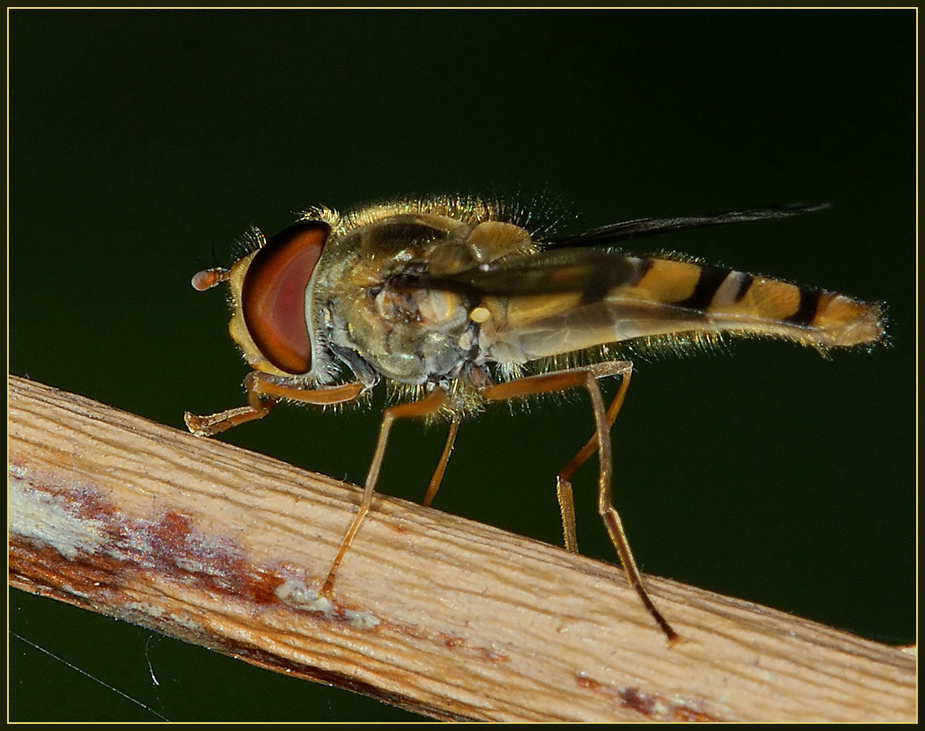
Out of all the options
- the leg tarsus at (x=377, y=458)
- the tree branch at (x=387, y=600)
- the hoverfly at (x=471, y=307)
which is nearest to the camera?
the tree branch at (x=387, y=600)

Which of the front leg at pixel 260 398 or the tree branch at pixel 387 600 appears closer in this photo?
the tree branch at pixel 387 600

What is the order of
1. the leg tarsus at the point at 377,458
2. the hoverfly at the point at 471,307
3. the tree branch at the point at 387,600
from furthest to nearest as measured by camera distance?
the hoverfly at the point at 471,307
the leg tarsus at the point at 377,458
the tree branch at the point at 387,600

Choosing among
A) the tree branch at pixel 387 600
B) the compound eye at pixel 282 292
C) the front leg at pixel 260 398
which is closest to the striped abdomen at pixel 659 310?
the front leg at pixel 260 398

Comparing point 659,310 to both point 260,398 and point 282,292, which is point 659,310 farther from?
point 260,398

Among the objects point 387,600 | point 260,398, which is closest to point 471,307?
point 260,398

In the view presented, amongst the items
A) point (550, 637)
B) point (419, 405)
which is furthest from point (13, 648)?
point (550, 637)

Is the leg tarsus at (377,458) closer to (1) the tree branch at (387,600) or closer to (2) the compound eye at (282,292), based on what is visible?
(1) the tree branch at (387,600)

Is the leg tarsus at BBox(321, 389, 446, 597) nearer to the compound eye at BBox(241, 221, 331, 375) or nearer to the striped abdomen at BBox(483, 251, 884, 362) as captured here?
the striped abdomen at BBox(483, 251, 884, 362)

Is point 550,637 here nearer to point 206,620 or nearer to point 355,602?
point 355,602
